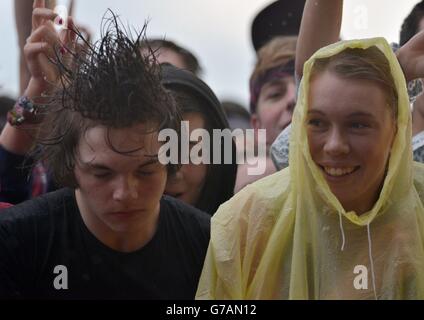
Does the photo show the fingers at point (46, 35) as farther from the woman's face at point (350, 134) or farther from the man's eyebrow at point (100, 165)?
the woman's face at point (350, 134)

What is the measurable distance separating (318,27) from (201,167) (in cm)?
37

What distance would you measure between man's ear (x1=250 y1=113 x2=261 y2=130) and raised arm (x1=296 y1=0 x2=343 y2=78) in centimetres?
36

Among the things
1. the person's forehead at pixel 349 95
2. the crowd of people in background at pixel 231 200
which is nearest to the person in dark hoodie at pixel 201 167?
the crowd of people in background at pixel 231 200

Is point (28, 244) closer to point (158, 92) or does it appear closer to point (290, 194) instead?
point (158, 92)

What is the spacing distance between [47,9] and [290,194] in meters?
0.61

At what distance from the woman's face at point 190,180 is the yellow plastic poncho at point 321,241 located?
10.1 inches

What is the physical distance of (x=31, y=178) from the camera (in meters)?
1.65

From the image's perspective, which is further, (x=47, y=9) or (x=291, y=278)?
(x=47, y=9)

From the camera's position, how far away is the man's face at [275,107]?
6.07 feet

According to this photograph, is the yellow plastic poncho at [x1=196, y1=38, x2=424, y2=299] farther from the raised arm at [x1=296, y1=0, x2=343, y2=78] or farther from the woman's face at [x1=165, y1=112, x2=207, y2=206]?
the woman's face at [x1=165, y1=112, x2=207, y2=206]

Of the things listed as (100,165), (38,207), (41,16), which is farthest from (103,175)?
(41,16)
